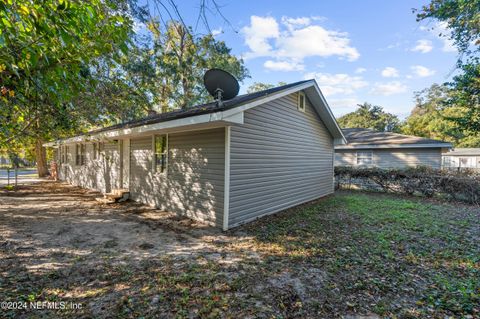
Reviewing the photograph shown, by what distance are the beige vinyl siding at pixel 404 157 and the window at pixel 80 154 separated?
16.3m

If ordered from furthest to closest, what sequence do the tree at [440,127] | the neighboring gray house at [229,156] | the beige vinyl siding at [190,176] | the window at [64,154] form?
the tree at [440,127] → the window at [64,154] → the beige vinyl siding at [190,176] → the neighboring gray house at [229,156]

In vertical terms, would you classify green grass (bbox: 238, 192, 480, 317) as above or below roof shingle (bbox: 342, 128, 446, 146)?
below

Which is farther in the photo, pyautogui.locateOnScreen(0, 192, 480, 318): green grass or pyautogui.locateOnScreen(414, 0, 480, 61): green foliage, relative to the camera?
pyautogui.locateOnScreen(414, 0, 480, 61): green foliage

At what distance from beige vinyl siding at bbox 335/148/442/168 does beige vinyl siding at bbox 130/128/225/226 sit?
12773mm

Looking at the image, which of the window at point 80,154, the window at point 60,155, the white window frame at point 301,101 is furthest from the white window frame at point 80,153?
A: the white window frame at point 301,101

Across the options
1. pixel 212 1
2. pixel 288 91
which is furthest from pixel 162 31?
pixel 288 91

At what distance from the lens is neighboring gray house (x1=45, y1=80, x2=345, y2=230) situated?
5.33m

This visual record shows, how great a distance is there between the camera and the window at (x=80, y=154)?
37.4 feet

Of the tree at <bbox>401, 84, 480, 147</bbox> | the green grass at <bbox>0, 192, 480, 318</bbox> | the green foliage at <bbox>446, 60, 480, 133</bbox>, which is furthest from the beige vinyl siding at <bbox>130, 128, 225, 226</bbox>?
the tree at <bbox>401, 84, 480, 147</bbox>

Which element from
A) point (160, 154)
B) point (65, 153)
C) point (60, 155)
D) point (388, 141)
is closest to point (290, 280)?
point (160, 154)

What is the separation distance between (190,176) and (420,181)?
1057 centimetres

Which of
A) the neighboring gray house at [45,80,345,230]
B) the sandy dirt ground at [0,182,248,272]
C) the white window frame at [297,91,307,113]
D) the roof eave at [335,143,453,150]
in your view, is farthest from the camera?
the roof eave at [335,143,453,150]

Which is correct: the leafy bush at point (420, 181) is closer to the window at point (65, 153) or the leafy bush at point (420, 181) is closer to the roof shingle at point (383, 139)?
the roof shingle at point (383, 139)

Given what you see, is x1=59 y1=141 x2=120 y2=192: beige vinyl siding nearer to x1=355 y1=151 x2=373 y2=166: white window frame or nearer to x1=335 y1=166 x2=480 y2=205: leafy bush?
x1=335 y1=166 x2=480 y2=205: leafy bush
